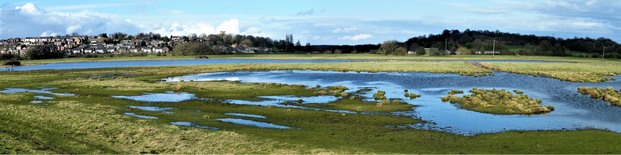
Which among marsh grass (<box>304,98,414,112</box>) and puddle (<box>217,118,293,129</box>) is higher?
puddle (<box>217,118,293,129</box>)

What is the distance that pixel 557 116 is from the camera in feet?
117

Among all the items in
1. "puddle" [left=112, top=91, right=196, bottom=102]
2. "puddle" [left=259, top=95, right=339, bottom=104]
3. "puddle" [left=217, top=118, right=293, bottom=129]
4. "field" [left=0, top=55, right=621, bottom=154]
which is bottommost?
"puddle" [left=259, top=95, right=339, bottom=104]

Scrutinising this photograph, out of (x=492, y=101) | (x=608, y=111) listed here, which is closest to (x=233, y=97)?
(x=492, y=101)

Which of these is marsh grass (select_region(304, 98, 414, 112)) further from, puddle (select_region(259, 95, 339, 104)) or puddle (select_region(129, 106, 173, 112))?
puddle (select_region(129, 106, 173, 112))

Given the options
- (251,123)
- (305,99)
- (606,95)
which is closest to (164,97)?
(305,99)

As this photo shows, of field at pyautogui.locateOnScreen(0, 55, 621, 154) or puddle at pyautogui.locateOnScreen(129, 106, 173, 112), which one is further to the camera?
puddle at pyautogui.locateOnScreen(129, 106, 173, 112)

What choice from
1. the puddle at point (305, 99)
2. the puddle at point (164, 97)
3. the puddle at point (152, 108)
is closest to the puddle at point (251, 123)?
the puddle at point (152, 108)

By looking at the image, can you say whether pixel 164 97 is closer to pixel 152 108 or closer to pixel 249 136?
pixel 152 108

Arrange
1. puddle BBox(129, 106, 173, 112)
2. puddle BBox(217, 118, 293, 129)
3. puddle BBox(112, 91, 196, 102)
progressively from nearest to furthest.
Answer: puddle BBox(217, 118, 293, 129)
puddle BBox(129, 106, 173, 112)
puddle BBox(112, 91, 196, 102)

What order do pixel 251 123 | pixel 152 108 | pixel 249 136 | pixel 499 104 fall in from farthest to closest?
pixel 499 104
pixel 152 108
pixel 251 123
pixel 249 136

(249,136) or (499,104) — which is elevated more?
(249,136)

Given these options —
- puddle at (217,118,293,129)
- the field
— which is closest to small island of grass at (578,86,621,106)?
the field

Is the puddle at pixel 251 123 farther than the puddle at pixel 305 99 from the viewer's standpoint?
No

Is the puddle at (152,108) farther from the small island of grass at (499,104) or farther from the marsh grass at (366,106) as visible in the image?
the small island of grass at (499,104)
